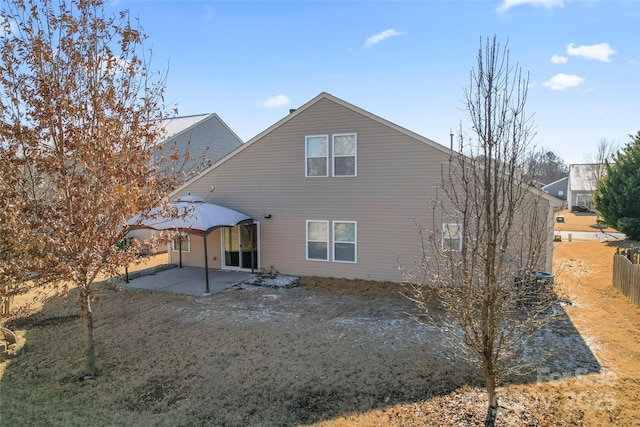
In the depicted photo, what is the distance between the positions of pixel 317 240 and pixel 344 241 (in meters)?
1.02

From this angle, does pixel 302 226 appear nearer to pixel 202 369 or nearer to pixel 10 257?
pixel 202 369

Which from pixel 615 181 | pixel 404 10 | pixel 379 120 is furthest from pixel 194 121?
pixel 615 181

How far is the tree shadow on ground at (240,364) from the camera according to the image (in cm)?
521

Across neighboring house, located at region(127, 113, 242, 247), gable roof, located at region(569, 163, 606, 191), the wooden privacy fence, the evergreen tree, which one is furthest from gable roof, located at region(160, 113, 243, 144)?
gable roof, located at region(569, 163, 606, 191)

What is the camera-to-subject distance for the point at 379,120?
12000 millimetres

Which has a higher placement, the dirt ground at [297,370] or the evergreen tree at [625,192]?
the evergreen tree at [625,192]

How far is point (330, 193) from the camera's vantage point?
12906 mm

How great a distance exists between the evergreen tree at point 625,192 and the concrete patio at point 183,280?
68.7 ft

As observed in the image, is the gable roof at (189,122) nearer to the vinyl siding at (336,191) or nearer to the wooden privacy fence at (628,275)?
the vinyl siding at (336,191)

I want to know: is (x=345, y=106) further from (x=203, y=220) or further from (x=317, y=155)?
(x=203, y=220)

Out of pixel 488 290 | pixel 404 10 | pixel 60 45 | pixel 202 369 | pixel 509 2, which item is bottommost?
pixel 202 369

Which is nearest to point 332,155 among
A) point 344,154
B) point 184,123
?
point 344,154

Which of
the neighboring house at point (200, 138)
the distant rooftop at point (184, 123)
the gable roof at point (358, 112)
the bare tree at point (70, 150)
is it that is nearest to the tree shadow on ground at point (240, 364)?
the bare tree at point (70, 150)

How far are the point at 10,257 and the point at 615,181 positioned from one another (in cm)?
2700
